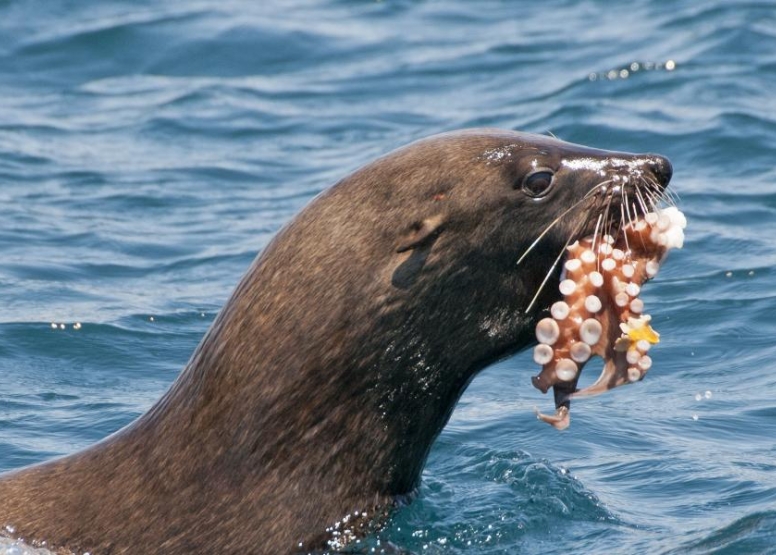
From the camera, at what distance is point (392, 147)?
1573cm

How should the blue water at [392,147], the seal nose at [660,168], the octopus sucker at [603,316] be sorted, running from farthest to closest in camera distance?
the blue water at [392,147]
the seal nose at [660,168]
the octopus sucker at [603,316]

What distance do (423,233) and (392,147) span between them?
9.17 metres

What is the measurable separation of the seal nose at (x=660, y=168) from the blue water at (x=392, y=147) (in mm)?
1580

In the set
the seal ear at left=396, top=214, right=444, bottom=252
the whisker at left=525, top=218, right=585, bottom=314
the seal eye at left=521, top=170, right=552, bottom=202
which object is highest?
the seal eye at left=521, top=170, right=552, bottom=202

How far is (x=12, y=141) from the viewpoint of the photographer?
16594 mm

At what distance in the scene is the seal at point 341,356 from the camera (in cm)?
659

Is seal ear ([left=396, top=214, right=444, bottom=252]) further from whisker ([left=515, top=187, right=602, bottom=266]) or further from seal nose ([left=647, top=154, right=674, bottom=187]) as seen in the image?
seal nose ([left=647, top=154, right=674, bottom=187])

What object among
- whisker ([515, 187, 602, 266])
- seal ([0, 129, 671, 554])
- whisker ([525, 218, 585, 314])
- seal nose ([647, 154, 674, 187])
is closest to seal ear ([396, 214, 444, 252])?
seal ([0, 129, 671, 554])

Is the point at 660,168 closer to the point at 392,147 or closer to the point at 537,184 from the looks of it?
the point at 537,184

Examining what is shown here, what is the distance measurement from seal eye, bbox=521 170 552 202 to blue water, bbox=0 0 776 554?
145cm

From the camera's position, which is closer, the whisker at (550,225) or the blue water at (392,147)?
the whisker at (550,225)

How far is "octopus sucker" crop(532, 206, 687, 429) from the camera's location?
6570 millimetres

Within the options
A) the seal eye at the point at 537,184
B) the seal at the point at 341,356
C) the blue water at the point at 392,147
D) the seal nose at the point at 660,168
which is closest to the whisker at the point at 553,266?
the seal at the point at 341,356

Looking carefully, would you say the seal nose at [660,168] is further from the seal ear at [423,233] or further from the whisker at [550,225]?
the seal ear at [423,233]
